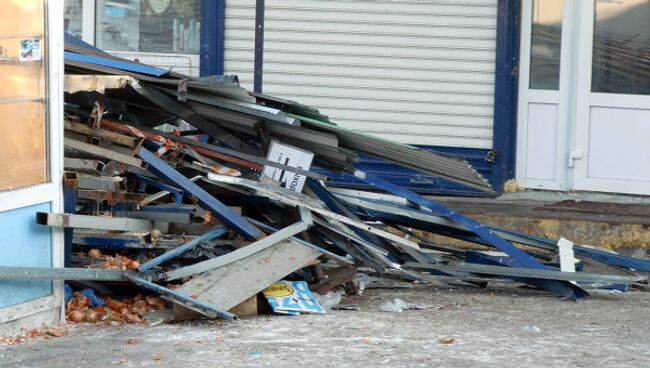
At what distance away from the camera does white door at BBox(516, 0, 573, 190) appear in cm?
1141

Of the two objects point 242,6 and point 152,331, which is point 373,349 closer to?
point 152,331

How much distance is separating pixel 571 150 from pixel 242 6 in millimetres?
3408

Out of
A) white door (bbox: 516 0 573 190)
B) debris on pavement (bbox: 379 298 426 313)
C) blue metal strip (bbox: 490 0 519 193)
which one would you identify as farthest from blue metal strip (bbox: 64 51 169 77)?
white door (bbox: 516 0 573 190)

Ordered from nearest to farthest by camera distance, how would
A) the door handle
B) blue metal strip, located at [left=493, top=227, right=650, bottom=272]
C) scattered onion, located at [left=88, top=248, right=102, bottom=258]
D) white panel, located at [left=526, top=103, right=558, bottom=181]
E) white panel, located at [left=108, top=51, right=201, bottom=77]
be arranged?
scattered onion, located at [left=88, top=248, right=102, bottom=258] → blue metal strip, located at [left=493, top=227, right=650, bottom=272] → the door handle → white panel, located at [left=526, top=103, right=558, bottom=181] → white panel, located at [left=108, top=51, right=201, bottom=77]

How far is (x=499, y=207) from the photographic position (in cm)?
1097

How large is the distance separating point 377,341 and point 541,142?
5059mm

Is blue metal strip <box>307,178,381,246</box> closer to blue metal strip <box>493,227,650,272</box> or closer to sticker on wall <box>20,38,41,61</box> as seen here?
blue metal strip <box>493,227,650,272</box>

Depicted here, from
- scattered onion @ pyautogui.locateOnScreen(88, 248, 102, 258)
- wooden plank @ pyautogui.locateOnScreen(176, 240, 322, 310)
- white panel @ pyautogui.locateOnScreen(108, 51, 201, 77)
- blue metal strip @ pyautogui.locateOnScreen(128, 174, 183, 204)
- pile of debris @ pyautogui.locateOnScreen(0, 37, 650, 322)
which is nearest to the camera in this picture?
wooden plank @ pyautogui.locateOnScreen(176, 240, 322, 310)

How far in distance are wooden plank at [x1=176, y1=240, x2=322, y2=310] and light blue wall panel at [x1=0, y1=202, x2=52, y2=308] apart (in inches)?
31.8

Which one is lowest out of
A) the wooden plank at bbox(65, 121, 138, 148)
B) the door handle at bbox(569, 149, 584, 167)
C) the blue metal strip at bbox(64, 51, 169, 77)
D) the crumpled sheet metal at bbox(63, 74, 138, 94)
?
the door handle at bbox(569, 149, 584, 167)

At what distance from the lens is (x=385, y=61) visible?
1169 centimetres

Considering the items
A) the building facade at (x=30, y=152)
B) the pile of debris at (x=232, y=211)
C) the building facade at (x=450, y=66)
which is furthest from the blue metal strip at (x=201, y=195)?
the building facade at (x=450, y=66)

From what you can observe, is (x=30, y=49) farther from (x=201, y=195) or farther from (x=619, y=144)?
(x=619, y=144)

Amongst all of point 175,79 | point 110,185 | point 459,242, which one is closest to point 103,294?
point 110,185
